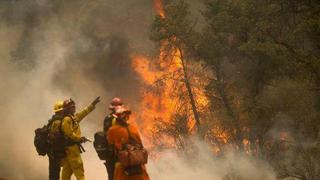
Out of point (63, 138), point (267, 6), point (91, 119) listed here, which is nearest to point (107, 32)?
point (91, 119)

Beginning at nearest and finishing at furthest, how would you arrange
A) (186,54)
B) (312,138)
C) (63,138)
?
(63,138) → (312,138) → (186,54)


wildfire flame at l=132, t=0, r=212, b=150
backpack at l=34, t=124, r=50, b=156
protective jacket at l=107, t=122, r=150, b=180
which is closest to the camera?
protective jacket at l=107, t=122, r=150, b=180

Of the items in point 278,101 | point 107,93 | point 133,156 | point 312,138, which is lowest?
point 133,156

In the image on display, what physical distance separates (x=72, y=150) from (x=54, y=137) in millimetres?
421

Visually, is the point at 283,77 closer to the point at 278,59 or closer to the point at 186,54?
the point at 278,59

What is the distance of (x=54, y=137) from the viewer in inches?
323

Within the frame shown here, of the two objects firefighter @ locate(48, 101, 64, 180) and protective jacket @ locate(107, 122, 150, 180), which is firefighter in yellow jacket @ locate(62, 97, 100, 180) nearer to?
firefighter @ locate(48, 101, 64, 180)

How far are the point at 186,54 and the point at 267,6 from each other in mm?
4004

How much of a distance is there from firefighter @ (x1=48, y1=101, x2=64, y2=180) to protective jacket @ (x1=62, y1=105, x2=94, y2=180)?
0.13m

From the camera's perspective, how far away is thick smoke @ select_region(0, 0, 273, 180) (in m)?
19.3

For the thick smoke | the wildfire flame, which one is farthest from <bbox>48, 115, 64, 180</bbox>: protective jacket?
the wildfire flame

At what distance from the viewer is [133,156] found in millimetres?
6684

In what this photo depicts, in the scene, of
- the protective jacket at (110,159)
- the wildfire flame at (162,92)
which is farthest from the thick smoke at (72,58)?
the protective jacket at (110,159)

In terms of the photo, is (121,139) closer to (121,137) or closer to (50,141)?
(121,137)
